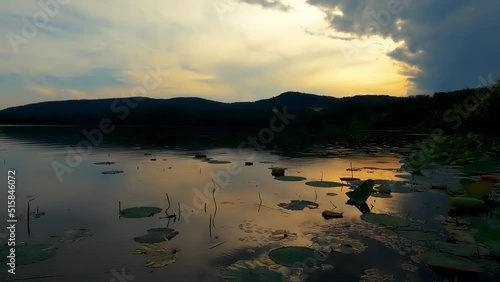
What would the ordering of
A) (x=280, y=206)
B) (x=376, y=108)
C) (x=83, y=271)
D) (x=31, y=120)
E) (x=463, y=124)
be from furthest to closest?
(x=31, y=120) < (x=376, y=108) < (x=463, y=124) < (x=280, y=206) < (x=83, y=271)

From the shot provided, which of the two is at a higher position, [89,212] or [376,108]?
[376,108]

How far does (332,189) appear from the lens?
8.84 m

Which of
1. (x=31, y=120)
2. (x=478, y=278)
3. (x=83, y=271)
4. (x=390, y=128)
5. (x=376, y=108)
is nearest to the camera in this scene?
(x=478, y=278)

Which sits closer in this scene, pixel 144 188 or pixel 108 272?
pixel 108 272


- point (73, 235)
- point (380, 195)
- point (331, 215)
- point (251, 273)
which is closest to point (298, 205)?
point (331, 215)

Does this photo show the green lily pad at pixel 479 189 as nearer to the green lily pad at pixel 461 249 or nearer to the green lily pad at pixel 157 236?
the green lily pad at pixel 461 249

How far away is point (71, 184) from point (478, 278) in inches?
381

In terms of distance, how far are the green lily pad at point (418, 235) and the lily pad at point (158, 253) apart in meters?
3.36

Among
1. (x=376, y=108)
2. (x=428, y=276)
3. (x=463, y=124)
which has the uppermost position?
(x=376, y=108)

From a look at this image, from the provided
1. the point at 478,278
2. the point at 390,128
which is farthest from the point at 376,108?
the point at 478,278

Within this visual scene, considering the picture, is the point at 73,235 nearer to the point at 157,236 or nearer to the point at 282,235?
the point at 157,236

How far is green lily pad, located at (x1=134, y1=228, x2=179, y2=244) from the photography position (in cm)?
455

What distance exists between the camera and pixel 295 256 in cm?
387

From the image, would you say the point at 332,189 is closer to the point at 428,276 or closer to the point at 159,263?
the point at 428,276
